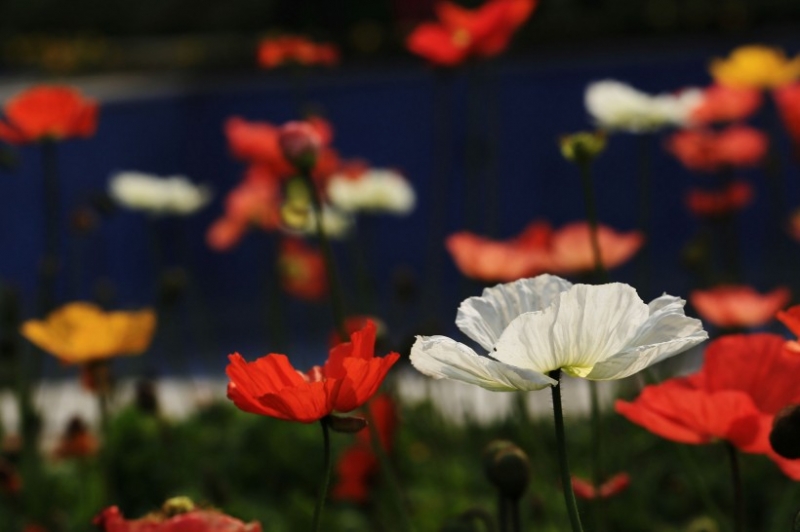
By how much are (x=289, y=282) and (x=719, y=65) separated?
1065 mm

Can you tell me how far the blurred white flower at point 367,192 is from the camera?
2238 millimetres

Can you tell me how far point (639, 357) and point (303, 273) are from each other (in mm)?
2020

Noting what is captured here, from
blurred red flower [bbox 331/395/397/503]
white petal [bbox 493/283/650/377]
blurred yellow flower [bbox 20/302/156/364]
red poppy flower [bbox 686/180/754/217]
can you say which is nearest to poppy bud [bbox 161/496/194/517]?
white petal [bbox 493/283/650/377]

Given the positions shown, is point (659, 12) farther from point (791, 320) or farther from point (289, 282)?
point (791, 320)

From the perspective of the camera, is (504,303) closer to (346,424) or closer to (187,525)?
(346,424)

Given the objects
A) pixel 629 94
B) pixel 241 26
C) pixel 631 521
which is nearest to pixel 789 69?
pixel 629 94

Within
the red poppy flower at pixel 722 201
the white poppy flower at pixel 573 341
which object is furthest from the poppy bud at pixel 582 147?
the red poppy flower at pixel 722 201

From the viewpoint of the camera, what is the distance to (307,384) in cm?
69

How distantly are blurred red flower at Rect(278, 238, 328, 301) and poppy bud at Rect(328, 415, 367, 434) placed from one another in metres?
1.83

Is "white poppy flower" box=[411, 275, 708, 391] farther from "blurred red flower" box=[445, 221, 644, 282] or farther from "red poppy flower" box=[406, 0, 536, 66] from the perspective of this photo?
"red poppy flower" box=[406, 0, 536, 66]

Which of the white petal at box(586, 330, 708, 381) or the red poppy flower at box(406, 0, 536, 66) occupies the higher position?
the red poppy flower at box(406, 0, 536, 66)

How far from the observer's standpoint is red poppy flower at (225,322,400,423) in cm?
69

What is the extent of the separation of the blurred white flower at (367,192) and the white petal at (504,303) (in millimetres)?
1491

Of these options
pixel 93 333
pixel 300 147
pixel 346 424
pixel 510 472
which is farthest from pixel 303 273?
pixel 346 424
